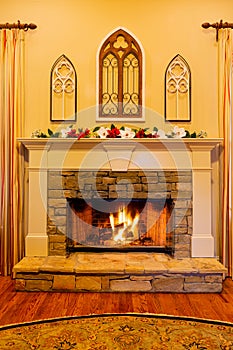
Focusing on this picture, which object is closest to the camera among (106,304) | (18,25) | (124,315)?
(124,315)

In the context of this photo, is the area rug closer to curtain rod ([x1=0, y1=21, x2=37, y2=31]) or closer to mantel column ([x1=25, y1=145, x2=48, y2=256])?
mantel column ([x1=25, y1=145, x2=48, y2=256])

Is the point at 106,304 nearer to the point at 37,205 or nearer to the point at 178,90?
the point at 37,205

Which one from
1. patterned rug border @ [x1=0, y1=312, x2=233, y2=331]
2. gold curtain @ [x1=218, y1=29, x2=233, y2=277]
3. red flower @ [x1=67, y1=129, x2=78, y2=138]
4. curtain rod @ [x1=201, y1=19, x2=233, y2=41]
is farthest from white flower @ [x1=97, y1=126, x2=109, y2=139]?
patterned rug border @ [x1=0, y1=312, x2=233, y2=331]

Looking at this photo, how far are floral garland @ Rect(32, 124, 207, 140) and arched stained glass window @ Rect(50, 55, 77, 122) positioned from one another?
0.18m

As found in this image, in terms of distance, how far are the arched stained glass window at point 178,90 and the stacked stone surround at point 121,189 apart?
Result: 60 cm

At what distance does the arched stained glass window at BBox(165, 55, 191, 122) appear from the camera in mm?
4000

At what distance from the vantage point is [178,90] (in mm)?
4004

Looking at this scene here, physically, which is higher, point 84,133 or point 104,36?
point 104,36

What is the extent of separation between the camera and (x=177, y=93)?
4.00 meters

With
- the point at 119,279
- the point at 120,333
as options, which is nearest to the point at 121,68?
the point at 119,279

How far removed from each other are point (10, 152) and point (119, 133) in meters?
1.04

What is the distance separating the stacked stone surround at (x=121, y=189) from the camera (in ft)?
12.4

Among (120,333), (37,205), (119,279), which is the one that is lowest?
(120,333)

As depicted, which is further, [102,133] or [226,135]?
[226,135]
